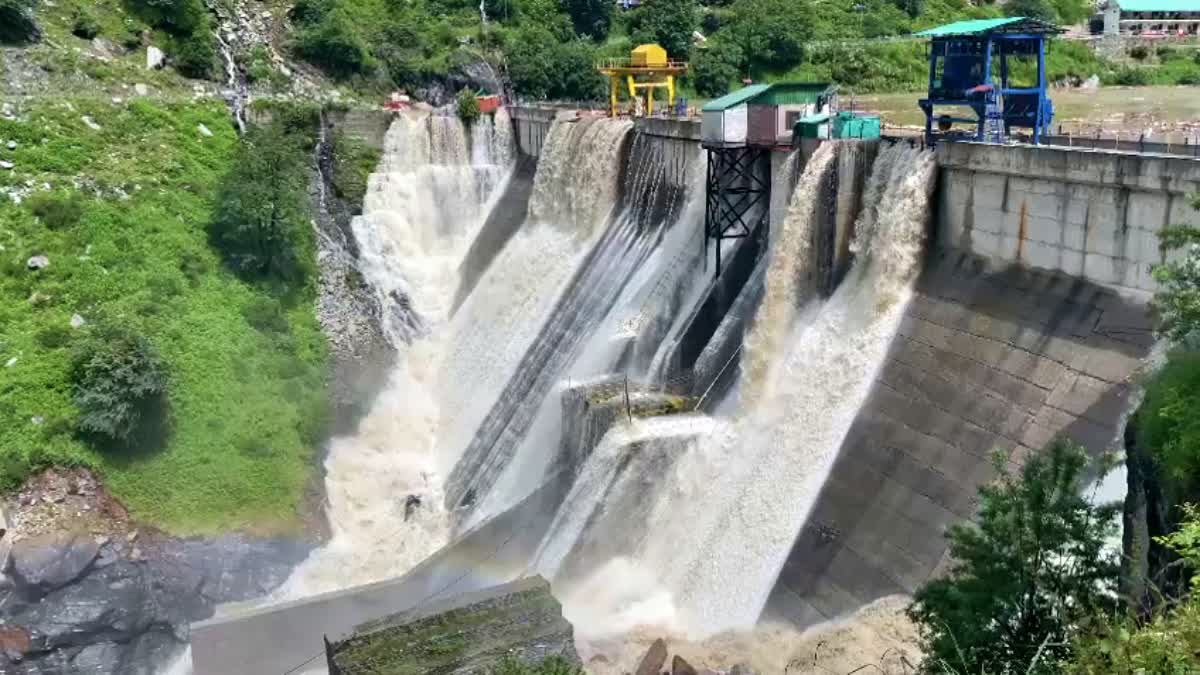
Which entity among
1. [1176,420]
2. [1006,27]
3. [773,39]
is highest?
[773,39]

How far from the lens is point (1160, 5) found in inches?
2322

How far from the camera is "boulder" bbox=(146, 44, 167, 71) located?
4166cm

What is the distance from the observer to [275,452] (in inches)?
1051

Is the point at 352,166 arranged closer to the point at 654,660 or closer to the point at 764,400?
the point at 764,400

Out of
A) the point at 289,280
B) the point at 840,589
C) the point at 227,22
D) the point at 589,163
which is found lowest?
the point at 840,589

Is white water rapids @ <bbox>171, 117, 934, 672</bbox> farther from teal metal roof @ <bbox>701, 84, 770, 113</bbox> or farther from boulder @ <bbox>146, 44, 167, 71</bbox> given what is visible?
boulder @ <bbox>146, 44, 167, 71</bbox>

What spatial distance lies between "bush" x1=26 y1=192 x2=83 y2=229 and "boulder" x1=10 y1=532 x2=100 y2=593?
12.1m

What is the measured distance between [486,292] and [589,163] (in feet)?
19.8

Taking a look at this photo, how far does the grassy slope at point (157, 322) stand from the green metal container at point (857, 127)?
1576 cm

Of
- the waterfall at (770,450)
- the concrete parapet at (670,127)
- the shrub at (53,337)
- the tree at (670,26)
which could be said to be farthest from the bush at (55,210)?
the tree at (670,26)

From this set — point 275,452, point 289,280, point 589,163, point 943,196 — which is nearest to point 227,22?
point 289,280

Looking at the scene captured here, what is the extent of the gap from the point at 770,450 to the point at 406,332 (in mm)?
18877

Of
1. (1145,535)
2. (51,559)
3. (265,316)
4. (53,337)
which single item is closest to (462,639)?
(1145,535)

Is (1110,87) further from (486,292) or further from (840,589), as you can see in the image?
(840,589)
